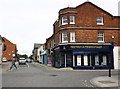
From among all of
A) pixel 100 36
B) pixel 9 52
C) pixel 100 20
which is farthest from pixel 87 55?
pixel 9 52

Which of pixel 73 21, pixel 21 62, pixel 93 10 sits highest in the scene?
pixel 93 10

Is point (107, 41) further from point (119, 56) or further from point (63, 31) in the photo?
point (63, 31)

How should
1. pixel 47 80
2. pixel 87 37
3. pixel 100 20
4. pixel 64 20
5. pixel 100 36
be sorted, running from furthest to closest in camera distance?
pixel 100 20
pixel 64 20
pixel 100 36
pixel 87 37
pixel 47 80

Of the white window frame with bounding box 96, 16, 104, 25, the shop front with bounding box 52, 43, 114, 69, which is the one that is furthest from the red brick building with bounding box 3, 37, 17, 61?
the white window frame with bounding box 96, 16, 104, 25

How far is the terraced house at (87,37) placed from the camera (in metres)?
26.9

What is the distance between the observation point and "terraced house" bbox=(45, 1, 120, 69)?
2694 cm

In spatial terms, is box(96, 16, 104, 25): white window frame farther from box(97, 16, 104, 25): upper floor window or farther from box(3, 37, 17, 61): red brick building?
box(3, 37, 17, 61): red brick building

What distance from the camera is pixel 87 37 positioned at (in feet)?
89.8

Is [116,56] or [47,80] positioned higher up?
[116,56]

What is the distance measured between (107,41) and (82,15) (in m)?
5.68

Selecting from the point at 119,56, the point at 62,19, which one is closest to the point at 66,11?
the point at 62,19

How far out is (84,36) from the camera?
89.6 feet

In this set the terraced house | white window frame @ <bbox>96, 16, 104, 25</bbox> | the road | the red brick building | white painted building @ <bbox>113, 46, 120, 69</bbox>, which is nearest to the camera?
the road

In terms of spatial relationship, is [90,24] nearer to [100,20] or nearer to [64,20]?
[100,20]
